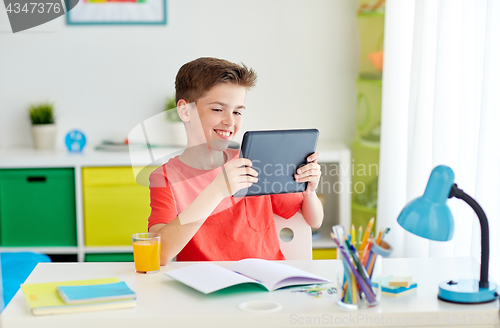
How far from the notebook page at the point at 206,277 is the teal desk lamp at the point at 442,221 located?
0.32 m

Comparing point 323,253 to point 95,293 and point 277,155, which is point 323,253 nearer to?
point 277,155

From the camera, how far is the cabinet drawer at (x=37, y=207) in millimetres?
2602

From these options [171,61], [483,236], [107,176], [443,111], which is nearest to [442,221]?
[483,236]

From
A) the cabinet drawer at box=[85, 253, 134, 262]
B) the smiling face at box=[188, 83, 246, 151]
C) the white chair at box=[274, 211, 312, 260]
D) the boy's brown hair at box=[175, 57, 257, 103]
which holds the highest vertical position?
the boy's brown hair at box=[175, 57, 257, 103]

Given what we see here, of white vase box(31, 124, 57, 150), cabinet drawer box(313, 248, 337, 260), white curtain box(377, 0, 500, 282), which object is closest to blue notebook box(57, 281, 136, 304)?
white curtain box(377, 0, 500, 282)

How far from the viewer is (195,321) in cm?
93

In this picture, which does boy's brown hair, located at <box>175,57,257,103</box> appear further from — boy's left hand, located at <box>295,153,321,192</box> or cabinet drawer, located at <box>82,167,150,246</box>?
cabinet drawer, located at <box>82,167,150,246</box>

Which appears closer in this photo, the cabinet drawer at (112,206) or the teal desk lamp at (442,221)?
the teal desk lamp at (442,221)

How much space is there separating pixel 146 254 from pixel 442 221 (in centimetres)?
60

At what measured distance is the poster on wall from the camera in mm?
2816

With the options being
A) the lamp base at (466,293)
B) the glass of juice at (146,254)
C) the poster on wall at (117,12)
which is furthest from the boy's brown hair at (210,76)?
the poster on wall at (117,12)

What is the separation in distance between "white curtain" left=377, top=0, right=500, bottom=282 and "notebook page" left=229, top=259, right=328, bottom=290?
0.72 m

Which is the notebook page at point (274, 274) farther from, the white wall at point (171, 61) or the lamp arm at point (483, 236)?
the white wall at point (171, 61)

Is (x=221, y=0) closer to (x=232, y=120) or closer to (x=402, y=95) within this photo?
(x=402, y=95)
